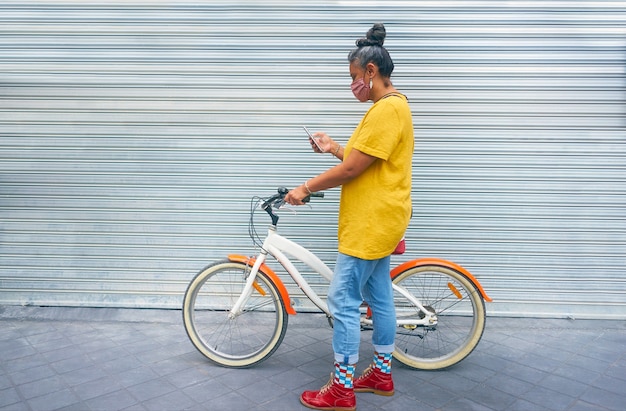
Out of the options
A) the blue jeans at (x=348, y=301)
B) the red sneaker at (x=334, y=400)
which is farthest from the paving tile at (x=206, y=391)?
the blue jeans at (x=348, y=301)

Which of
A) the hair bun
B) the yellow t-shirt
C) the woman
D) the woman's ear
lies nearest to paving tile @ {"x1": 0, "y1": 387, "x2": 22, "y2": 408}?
the woman

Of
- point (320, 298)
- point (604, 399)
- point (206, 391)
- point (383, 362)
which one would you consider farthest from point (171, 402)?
point (604, 399)

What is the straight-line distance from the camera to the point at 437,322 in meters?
3.50

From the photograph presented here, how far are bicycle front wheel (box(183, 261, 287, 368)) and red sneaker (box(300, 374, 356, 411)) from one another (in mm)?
610

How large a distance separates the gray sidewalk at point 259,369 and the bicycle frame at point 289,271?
0.43 metres

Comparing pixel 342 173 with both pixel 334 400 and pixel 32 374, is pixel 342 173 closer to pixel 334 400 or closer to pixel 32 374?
pixel 334 400

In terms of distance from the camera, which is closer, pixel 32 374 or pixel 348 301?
pixel 348 301

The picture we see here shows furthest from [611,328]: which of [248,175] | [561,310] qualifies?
[248,175]

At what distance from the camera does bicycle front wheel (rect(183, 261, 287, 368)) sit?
11.2 ft

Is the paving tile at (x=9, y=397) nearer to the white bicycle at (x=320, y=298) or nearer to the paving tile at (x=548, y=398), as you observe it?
the white bicycle at (x=320, y=298)

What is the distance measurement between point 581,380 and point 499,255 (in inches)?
52.1

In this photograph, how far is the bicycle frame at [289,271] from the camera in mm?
3371

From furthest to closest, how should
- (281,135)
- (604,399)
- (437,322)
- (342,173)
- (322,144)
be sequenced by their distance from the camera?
(281,135), (437,322), (322,144), (604,399), (342,173)

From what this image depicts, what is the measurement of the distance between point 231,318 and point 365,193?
1.43 meters
